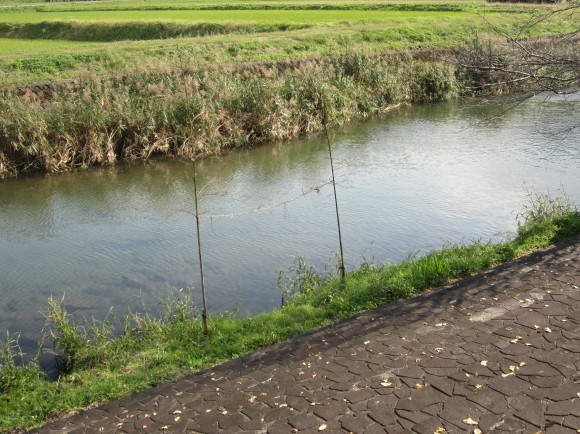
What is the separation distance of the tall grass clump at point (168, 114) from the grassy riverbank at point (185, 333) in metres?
7.03

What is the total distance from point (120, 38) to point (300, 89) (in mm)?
19512

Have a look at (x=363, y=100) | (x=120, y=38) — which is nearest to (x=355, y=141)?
(x=363, y=100)

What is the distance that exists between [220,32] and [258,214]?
21913 millimetres

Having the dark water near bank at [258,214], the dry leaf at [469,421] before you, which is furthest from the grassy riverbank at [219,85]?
the dry leaf at [469,421]

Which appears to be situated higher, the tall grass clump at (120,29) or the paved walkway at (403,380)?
the tall grass clump at (120,29)

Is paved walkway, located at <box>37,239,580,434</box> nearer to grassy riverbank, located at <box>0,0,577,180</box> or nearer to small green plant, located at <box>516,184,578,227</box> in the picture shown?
small green plant, located at <box>516,184,578,227</box>

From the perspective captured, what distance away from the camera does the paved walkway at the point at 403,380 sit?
4.86m

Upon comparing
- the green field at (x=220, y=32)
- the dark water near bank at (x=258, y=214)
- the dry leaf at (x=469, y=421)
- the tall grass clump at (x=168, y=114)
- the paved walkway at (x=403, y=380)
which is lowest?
the dark water near bank at (x=258, y=214)

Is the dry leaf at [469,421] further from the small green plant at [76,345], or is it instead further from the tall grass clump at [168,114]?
the tall grass clump at [168,114]

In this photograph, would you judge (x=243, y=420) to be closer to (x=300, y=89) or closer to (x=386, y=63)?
(x=300, y=89)

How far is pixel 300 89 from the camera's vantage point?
60.6ft

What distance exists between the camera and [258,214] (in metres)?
12.0

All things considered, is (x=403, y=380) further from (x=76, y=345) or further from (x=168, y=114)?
(x=168, y=114)

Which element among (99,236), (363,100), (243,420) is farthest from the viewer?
(363,100)
